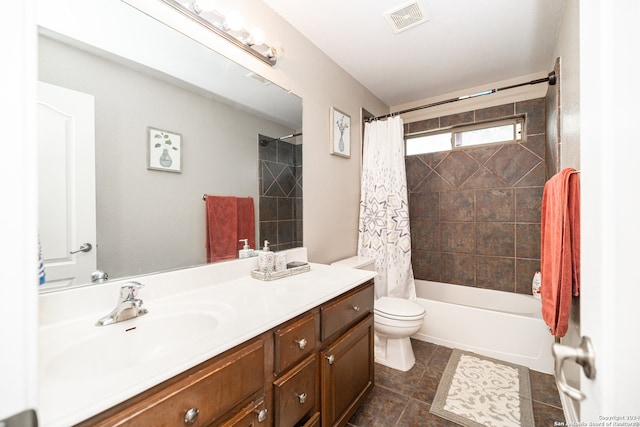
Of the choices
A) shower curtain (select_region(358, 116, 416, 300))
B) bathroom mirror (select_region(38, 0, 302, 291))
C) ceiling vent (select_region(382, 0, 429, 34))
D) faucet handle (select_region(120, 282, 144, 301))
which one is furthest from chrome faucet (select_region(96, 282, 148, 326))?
ceiling vent (select_region(382, 0, 429, 34))

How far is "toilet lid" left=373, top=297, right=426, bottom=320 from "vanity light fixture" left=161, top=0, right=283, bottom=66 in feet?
6.16

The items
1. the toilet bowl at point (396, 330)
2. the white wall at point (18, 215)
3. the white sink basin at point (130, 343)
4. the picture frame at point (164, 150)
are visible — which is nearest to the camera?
the white wall at point (18, 215)

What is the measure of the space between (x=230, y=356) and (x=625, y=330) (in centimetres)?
85

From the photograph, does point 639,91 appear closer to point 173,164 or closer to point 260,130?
point 173,164

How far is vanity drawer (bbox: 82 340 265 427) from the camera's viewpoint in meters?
0.57

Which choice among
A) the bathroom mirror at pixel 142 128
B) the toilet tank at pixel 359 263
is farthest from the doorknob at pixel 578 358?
the toilet tank at pixel 359 263

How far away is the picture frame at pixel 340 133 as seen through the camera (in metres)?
2.16

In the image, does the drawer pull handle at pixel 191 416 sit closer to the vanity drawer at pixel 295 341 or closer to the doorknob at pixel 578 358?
the vanity drawer at pixel 295 341

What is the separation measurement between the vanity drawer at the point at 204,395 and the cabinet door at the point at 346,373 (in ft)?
1.39

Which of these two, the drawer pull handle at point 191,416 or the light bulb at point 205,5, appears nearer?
the drawer pull handle at point 191,416

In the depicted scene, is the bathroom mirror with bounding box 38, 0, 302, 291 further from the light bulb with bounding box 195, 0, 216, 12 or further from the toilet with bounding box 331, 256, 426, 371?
the toilet with bounding box 331, 256, 426, 371

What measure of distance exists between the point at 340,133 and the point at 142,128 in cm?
151

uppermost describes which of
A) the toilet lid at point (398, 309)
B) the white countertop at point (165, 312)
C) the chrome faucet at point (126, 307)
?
the chrome faucet at point (126, 307)

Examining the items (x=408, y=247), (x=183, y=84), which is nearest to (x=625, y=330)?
(x=183, y=84)
